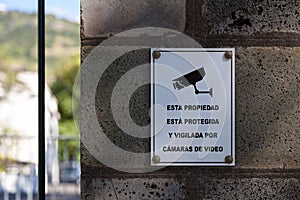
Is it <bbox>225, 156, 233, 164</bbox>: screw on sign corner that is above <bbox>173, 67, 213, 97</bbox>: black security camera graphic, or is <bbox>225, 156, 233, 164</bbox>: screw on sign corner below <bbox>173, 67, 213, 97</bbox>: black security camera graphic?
below

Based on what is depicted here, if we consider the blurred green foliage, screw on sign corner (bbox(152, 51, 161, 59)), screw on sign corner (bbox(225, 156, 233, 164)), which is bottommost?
screw on sign corner (bbox(225, 156, 233, 164))

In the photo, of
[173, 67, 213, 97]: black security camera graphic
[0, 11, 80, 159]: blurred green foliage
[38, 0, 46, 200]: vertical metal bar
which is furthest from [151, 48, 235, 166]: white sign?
[0, 11, 80, 159]: blurred green foliage

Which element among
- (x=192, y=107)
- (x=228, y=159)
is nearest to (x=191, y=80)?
(x=192, y=107)

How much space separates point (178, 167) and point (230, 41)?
28 cm

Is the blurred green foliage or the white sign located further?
the blurred green foliage

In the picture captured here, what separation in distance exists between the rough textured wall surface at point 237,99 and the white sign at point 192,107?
2cm

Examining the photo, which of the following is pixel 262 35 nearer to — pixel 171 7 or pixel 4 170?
pixel 171 7

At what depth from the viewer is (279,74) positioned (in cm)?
126

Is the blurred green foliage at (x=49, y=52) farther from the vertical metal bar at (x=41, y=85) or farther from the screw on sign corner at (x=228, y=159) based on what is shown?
the screw on sign corner at (x=228, y=159)

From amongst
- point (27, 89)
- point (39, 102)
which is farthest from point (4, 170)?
point (39, 102)

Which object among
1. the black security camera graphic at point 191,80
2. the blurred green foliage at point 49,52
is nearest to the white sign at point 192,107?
the black security camera graphic at point 191,80

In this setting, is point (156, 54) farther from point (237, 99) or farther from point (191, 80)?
point (237, 99)

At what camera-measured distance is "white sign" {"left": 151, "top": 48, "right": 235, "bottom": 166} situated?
125cm

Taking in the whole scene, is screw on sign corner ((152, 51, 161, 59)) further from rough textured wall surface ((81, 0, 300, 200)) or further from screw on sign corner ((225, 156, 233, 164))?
screw on sign corner ((225, 156, 233, 164))
